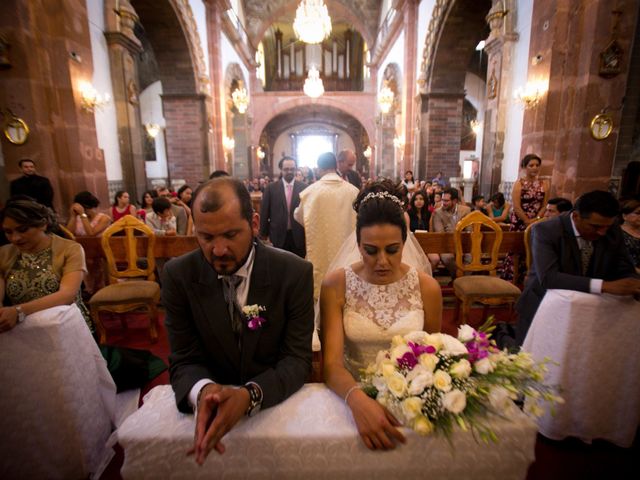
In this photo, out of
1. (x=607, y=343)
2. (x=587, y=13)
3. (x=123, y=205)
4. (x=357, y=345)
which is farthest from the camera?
(x=123, y=205)

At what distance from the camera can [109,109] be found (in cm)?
628

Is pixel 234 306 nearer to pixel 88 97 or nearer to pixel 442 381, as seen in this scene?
pixel 442 381

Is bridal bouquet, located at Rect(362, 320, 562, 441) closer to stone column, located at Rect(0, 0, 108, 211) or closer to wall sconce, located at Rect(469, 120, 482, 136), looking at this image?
stone column, located at Rect(0, 0, 108, 211)

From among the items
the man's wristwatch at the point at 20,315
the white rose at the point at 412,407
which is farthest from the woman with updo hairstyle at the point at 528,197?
the man's wristwatch at the point at 20,315

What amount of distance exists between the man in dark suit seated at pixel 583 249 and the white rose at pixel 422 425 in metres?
1.71

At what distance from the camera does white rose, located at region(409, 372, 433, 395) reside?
980 mm

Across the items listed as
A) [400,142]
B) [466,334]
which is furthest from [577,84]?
[400,142]

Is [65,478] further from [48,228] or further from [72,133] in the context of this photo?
[72,133]

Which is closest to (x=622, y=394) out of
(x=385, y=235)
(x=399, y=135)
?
(x=385, y=235)

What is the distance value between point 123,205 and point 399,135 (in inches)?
392

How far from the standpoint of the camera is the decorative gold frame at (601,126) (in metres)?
4.47

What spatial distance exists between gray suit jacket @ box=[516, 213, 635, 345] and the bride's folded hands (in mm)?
1739

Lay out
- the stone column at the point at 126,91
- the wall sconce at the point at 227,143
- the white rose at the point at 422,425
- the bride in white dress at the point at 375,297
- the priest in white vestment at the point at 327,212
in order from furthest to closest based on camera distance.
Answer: the wall sconce at the point at 227,143
the stone column at the point at 126,91
the priest in white vestment at the point at 327,212
the bride in white dress at the point at 375,297
the white rose at the point at 422,425

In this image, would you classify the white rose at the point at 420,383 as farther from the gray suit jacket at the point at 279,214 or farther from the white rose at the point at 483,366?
the gray suit jacket at the point at 279,214
